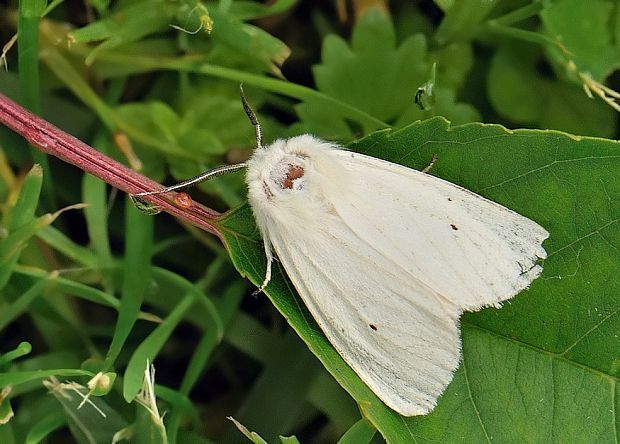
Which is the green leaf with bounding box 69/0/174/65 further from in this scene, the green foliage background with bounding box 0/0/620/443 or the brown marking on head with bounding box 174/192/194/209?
the brown marking on head with bounding box 174/192/194/209

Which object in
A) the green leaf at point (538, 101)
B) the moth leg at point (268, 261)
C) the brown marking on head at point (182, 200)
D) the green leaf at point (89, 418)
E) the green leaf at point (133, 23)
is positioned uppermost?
the green leaf at point (133, 23)

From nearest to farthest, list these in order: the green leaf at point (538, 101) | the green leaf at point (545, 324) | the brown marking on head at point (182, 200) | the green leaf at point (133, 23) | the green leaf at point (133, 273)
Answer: the green leaf at point (545, 324)
the brown marking on head at point (182, 200)
the green leaf at point (133, 273)
the green leaf at point (133, 23)
the green leaf at point (538, 101)

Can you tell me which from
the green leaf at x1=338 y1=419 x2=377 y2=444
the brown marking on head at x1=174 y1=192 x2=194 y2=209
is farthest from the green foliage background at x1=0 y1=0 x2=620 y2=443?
the brown marking on head at x1=174 y1=192 x2=194 y2=209

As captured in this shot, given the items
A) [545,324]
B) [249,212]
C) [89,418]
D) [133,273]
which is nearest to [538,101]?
[545,324]

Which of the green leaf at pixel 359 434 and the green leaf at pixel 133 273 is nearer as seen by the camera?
the green leaf at pixel 359 434

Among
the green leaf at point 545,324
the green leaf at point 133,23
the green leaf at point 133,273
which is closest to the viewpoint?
the green leaf at point 545,324

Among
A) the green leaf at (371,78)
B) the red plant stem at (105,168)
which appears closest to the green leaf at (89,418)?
the red plant stem at (105,168)

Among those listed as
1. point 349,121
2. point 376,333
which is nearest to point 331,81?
point 349,121

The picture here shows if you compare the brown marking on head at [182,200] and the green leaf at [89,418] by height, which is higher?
the brown marking on head at [182,200]

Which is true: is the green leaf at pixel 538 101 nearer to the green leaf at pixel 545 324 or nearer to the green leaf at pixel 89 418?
the green leaf at pixel 545 324
